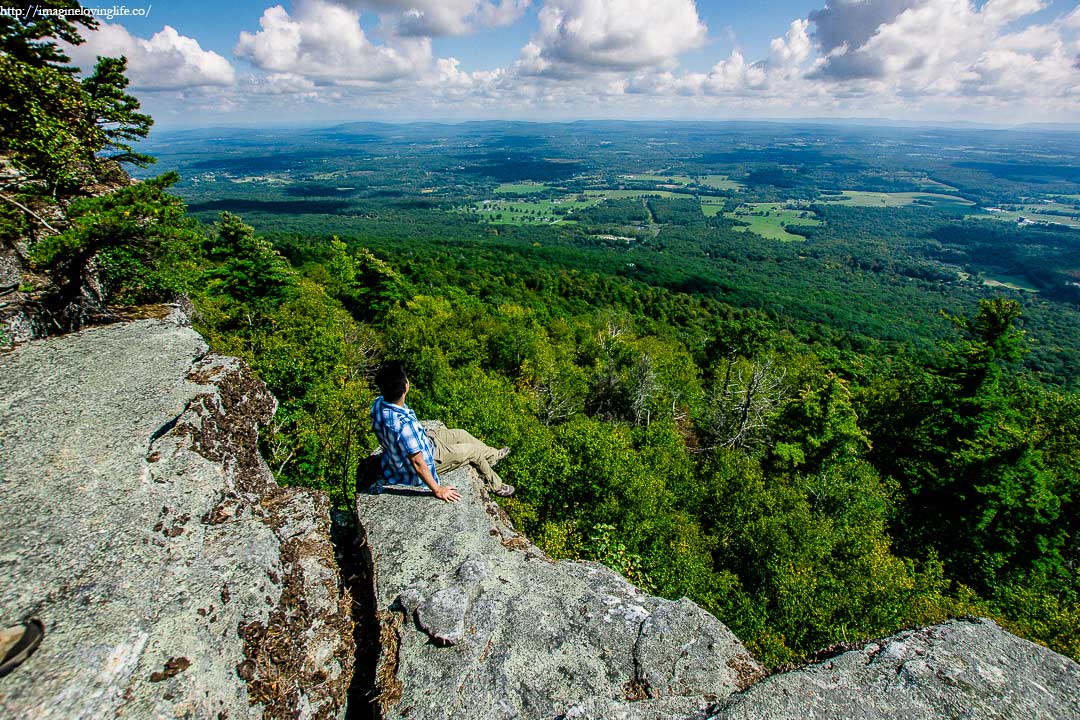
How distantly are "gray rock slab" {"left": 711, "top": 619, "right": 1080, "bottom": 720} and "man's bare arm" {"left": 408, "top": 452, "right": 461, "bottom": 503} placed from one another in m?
4.72

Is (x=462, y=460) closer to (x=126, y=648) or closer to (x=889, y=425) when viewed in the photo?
Answer: (x=126, y=648)

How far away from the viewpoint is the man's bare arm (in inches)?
A: 302

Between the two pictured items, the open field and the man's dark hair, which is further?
the open field

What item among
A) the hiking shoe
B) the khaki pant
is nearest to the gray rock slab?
the khaki pant

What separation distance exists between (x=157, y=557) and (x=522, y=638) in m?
4.76

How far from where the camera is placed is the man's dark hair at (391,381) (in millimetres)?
7496

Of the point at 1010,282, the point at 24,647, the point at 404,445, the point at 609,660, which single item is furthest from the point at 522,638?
the point at 1010,282

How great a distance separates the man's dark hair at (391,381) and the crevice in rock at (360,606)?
219 cm

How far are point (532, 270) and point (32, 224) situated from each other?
111 meters

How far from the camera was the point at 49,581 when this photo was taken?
5.55 m

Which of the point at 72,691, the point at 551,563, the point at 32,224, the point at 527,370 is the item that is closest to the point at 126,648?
the point at 72,691

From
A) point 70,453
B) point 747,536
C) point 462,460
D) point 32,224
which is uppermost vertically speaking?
point 32,224

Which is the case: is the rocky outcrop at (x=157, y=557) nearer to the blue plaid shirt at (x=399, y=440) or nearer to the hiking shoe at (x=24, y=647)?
the hiking shoe at (x=24, y=647)

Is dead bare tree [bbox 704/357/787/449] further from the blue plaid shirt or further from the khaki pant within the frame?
the blue plaid shirt
